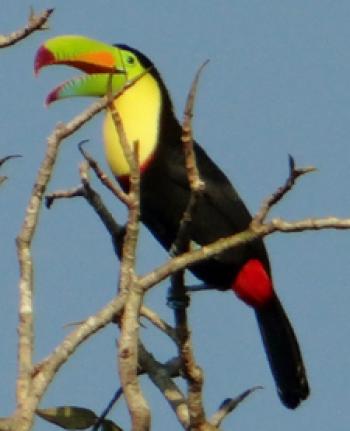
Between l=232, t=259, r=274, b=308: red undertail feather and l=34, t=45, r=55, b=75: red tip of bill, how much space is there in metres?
1.42

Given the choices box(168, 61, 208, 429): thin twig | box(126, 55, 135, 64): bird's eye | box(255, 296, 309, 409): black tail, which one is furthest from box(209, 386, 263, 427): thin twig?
box(126, 55, 135, 64): bird's eye

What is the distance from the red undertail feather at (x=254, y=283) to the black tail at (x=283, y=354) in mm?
78

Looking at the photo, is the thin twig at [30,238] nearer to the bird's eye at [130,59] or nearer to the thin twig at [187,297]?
the thin twig at [187,297]

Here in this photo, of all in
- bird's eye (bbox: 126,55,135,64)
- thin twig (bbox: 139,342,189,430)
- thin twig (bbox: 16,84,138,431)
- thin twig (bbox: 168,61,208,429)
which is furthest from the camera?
bird's eye (bbox: 126,55,135,64)

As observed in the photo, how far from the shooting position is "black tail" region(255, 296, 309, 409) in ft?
21.7

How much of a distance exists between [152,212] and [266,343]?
2.93ft

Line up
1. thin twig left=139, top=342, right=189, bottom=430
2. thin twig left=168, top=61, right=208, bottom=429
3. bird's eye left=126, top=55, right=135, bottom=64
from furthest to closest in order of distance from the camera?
bird's eye left=126, top=55, right=135, bottom=64, thin twig left=139, top=342, right=189, bottom=430, thin twig left=168, top=61, right=208, bottom=429

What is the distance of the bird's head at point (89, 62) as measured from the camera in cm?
657

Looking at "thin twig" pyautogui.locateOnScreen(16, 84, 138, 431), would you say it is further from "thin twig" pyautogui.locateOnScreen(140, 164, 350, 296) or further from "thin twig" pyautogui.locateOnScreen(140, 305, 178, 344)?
"thin twig" pyautogui.locateOnScreen(140, 305, 178, 344)

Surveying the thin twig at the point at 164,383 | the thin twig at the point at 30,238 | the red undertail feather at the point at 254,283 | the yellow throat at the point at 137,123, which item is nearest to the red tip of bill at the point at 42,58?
the yellow throat at the point at 137,123

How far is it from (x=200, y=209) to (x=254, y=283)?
46 cm

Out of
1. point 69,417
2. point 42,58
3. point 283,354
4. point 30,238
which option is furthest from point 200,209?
point 30,238

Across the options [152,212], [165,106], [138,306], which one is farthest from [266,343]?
[138,306]

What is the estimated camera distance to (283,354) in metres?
6.81
